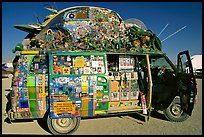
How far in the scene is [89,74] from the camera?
5.12 meters

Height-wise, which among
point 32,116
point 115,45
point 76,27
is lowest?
point 32,116

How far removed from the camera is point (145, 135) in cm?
511

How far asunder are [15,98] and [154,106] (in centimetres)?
381

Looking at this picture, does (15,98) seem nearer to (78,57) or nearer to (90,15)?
(78,57)

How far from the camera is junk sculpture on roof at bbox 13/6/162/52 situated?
18.3ft

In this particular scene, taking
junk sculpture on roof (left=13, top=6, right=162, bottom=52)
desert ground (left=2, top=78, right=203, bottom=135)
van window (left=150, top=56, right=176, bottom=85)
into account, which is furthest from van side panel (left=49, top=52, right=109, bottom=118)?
van window (left=150, top=56, right=176, bottom=85)

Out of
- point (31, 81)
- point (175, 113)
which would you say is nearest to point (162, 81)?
point (175, 113)

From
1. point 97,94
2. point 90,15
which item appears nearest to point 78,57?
point 97,94

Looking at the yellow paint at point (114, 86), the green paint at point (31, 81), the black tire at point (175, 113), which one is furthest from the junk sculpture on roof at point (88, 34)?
the black tire at point (175, 113)

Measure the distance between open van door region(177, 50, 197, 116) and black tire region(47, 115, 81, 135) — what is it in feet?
9.25

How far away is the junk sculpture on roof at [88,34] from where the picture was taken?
219 inches

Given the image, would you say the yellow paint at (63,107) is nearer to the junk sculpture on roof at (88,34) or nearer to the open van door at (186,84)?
the junk sculpture on roof at (88,34)

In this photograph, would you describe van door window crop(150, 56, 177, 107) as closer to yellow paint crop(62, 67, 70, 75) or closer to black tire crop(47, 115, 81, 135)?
black tire crop(47, 115, 81, 135)

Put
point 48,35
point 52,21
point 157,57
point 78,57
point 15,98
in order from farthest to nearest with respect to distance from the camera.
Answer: point 157,57
point 52,21
point 48,35
point 78,57
point 15,98
